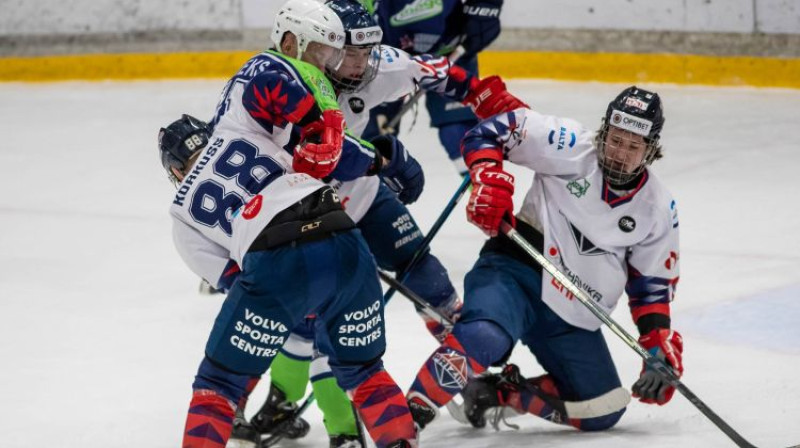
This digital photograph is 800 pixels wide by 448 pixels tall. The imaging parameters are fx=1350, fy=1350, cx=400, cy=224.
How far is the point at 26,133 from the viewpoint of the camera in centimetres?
700

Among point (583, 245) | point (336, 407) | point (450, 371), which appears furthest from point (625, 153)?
point (336, 407)

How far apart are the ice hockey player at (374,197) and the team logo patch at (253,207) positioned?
617 mm

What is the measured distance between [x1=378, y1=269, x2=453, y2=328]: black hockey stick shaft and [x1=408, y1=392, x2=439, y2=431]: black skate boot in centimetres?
48

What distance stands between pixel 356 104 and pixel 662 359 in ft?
3.64

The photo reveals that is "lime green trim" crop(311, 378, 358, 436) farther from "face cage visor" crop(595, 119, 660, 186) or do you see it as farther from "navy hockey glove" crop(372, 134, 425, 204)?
"face cage visor" crop(595, 119, 660, 186)

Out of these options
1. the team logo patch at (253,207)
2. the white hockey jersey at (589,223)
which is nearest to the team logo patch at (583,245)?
the white hockey jersey at (589,223)

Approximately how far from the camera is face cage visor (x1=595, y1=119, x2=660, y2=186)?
10.9 feet

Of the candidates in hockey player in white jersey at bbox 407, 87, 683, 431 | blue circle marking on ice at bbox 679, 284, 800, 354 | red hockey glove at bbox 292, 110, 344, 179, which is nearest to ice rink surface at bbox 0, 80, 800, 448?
blue circle marking on ice at bbox 679, 284, 800, 354

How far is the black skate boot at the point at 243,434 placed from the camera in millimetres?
3465

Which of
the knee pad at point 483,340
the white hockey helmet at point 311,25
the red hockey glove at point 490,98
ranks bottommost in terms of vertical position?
the knee pad at point 483,340

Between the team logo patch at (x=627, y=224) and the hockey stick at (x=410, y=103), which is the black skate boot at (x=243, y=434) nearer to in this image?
the team logo patch at (x=627, y=224)

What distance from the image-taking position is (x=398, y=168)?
3615mm

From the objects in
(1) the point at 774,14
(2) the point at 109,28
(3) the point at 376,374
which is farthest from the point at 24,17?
(3) the point at 376,374

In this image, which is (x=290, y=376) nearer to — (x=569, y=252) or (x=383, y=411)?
(x=383, y=411)
